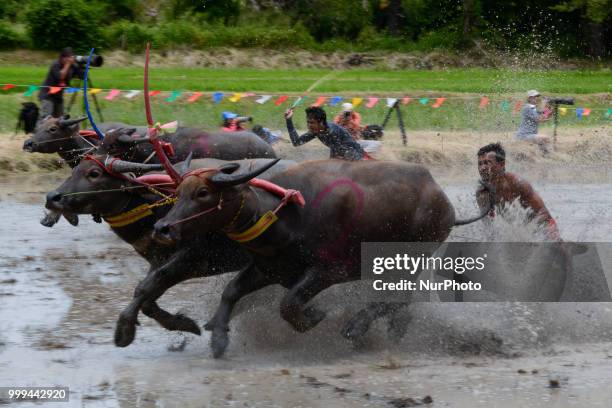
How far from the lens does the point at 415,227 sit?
8.36m

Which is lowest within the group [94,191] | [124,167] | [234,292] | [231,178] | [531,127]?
[531,127]

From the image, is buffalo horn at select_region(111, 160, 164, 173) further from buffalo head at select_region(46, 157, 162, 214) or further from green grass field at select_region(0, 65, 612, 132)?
green grass field at select_region(0, 65, 612, 132)

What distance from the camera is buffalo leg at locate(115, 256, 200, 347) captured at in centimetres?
775

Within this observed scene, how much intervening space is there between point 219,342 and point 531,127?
40.1ft

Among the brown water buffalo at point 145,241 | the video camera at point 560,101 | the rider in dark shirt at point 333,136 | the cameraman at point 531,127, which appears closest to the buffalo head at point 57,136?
the rider in dark shirt at point 333,136

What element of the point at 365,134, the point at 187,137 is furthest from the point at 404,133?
the point at 187,137

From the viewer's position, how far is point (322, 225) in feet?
26.1

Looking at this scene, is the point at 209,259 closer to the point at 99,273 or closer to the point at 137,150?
the point at 137,150

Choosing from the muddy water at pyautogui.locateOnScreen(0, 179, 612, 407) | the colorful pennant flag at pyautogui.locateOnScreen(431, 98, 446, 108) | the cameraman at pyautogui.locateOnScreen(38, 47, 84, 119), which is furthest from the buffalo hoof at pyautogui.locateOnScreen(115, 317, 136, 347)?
the colorful pennant flag at pyautogui.locateOnScreen(431, 98, 446, 108)

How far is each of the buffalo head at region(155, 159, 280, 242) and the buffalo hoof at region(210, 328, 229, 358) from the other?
36.5 inches

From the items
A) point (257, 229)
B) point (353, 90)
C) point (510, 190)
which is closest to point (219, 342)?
point (257, 229)

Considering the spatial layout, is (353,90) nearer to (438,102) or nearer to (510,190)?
(438,102)

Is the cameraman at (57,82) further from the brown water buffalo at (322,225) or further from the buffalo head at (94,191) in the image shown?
the brown water buffalo at (322,225)

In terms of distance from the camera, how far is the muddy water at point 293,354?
704 cm
